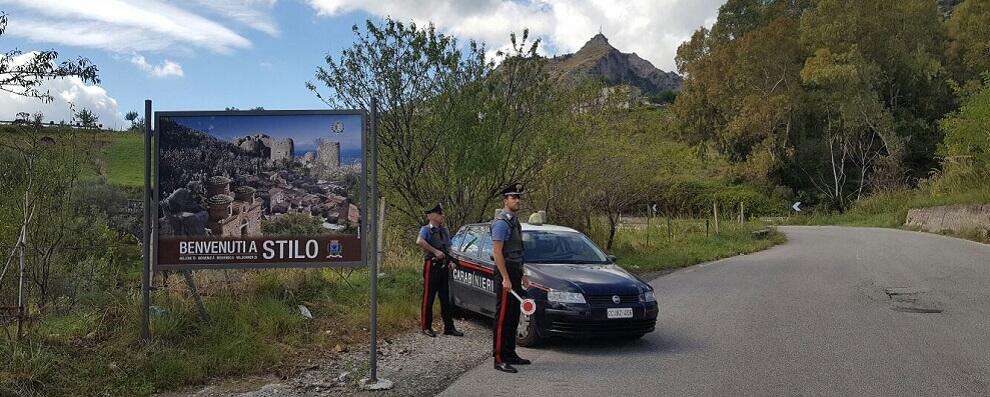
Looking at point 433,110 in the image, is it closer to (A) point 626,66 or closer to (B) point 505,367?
(B) point 505,367

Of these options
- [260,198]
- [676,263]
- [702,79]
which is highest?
[702,79]

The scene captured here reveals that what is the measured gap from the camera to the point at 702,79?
169ft

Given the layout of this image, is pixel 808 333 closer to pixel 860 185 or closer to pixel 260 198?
pixel 260 198

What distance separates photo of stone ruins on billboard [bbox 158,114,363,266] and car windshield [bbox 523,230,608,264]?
3087mm

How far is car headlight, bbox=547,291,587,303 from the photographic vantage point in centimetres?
827

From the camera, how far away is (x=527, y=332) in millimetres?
8539

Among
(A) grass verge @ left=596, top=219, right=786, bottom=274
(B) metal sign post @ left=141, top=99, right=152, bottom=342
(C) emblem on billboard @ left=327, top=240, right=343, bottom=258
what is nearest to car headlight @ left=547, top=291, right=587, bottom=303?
(C) emblem on billboard @ left=327, top=240, right=343, bottom=258

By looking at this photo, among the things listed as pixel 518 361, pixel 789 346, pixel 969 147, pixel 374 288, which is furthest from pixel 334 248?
pixel 969 147

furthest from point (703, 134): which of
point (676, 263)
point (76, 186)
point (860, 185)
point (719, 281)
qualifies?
point (76, 186)

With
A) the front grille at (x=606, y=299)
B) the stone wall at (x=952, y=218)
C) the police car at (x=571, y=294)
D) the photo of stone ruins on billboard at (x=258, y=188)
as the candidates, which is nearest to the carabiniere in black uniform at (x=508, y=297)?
the police car at (x=571, y=294)

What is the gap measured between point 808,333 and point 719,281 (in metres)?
6.33

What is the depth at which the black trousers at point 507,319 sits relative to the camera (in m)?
7.49

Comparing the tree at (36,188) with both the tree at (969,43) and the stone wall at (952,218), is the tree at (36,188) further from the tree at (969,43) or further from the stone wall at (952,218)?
the tree at (969,43)

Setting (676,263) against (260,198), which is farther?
(676,263)
